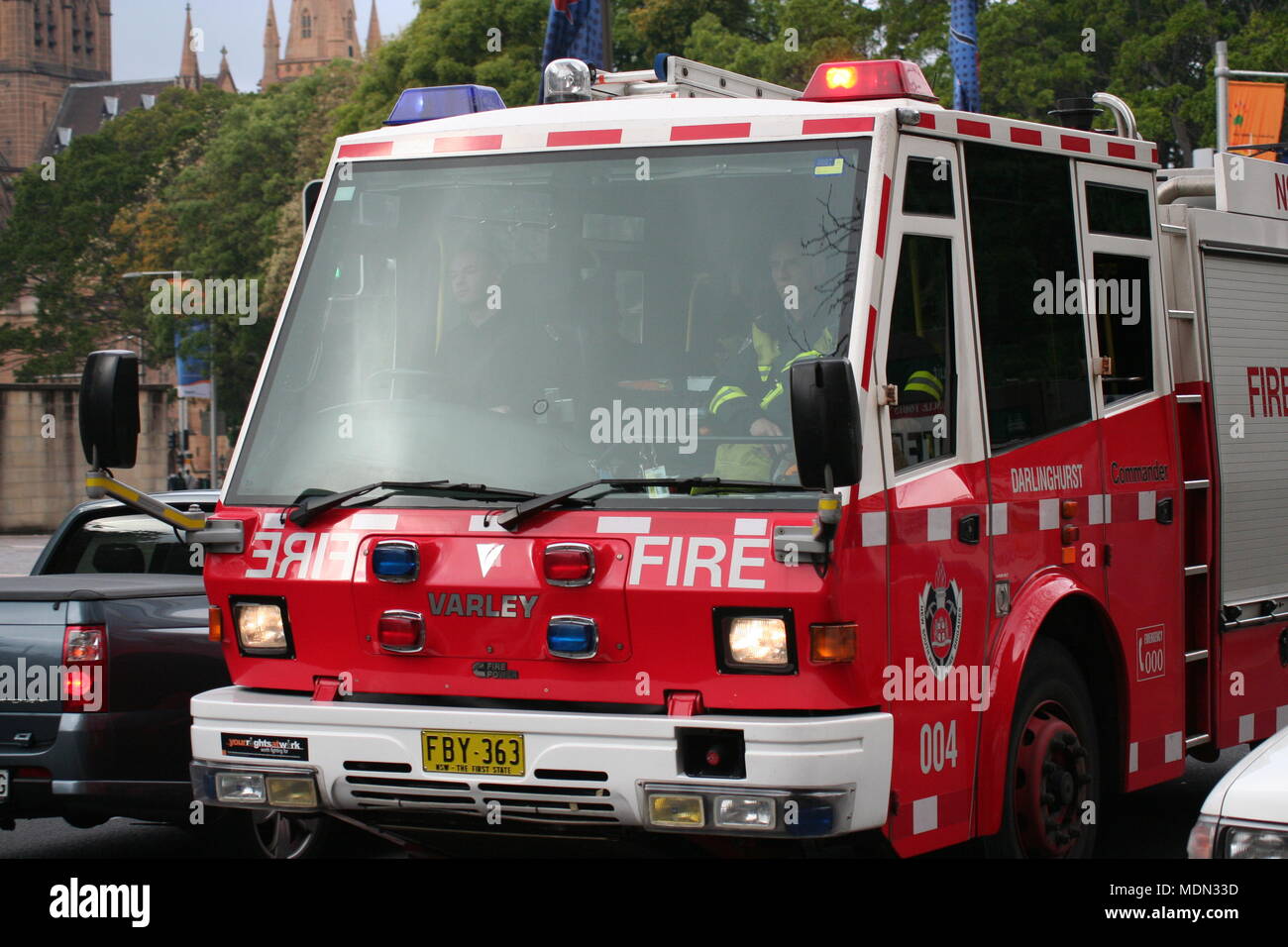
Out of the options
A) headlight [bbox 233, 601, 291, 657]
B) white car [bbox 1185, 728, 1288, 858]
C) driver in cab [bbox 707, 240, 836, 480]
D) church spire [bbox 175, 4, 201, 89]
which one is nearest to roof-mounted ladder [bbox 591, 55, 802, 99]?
driver in cab [bbox 707, 240, 836, 480]

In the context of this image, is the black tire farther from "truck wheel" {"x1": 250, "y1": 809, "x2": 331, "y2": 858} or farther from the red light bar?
the red light bar

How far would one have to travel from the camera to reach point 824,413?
506 cm

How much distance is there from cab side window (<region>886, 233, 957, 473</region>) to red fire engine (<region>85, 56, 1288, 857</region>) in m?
0.02

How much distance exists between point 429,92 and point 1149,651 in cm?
362

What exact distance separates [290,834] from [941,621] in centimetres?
308

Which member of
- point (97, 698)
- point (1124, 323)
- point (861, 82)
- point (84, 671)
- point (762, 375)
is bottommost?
point (97, 698)

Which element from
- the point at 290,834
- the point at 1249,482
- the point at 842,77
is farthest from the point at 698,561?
the point at 1249,482

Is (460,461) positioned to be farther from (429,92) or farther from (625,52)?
(625,52)

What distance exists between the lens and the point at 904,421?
585cm

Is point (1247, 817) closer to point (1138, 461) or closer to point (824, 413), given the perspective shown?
point (824, 413)

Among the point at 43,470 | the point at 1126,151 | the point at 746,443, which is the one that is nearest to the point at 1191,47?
the point at 43,470

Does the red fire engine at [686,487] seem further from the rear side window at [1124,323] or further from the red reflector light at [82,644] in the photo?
the red reflector light at [82,644]

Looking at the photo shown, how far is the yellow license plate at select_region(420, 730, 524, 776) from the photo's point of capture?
18.4 ft

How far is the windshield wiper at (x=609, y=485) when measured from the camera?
559 centimetres
